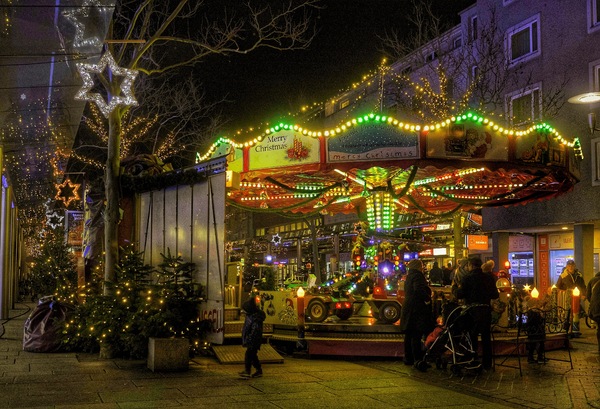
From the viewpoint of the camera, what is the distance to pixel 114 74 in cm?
1291

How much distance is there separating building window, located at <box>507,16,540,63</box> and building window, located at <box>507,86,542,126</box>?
1.38m

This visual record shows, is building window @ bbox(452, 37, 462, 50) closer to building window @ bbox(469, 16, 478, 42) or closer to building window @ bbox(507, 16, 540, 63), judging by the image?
building window @ bbox(469, 16, 478, 42)

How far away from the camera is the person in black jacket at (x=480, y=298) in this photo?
1156 cm

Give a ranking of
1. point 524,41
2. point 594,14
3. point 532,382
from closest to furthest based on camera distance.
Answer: point 532,382 → point 594,14 → point 524,41

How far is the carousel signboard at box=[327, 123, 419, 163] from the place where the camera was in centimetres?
1399

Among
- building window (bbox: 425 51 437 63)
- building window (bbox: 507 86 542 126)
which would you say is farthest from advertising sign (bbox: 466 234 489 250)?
building window (bbox: 425 51 437 63)

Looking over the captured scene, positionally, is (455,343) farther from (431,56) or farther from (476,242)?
(431,56)

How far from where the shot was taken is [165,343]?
11.1 meters

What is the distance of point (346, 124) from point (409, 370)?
5211 mm

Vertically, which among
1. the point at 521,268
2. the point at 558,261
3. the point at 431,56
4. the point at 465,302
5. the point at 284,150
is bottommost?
the point at 465,302

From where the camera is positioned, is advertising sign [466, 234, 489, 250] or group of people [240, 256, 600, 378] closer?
group of people [240, 256, 600, 378]

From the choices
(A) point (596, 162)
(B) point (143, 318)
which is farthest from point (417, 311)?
(A) point (596, 162)

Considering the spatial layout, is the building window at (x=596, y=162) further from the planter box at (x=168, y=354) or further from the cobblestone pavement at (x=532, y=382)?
the planter box at (x=168, y=354)

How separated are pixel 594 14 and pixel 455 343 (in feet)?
53.3
